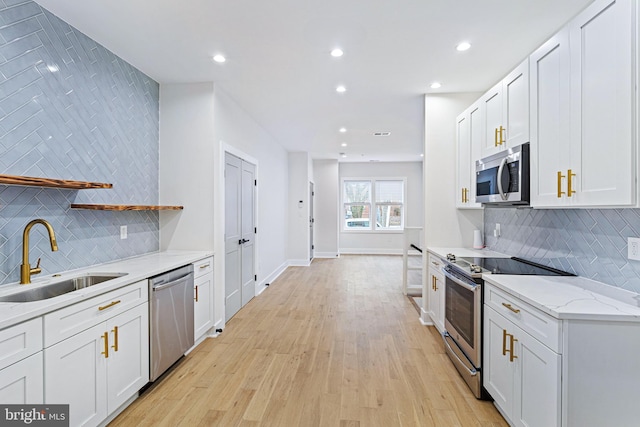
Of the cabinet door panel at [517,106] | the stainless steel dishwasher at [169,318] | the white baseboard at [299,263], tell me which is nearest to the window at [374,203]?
the white baseboard at [299,263]

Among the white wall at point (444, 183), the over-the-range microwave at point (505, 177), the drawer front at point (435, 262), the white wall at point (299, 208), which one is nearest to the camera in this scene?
the over-the-range microwave at point (505, 177)

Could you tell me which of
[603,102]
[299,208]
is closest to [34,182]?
[603,102]

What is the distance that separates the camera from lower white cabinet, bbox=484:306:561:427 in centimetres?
153

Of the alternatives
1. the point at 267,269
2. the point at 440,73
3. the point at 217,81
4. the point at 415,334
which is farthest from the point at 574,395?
the point at 267,269

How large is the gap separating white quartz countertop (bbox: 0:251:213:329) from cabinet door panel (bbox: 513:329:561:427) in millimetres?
2487

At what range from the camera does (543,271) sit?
237 centimetres

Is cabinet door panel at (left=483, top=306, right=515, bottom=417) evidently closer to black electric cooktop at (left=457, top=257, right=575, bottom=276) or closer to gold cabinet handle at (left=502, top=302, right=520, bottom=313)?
gold cabinet handle at (left=502, top=302, right=520, bottom=313)

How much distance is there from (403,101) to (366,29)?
1.80 m

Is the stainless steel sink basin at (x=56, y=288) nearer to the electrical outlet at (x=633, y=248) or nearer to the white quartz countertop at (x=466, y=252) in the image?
the white quartz countertop at (x=466, y=252)

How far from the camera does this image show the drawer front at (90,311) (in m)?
1.59

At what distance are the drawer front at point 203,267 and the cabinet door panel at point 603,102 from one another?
3043mm

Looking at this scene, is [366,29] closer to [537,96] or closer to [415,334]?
[537,96]

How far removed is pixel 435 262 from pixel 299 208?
4.51m

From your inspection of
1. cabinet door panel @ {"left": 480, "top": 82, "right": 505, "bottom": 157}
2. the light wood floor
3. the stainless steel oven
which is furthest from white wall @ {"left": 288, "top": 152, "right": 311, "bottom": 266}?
cabinet door panel @ {"left": 480, "top": 82, "right": 505, "bottom": 157}
